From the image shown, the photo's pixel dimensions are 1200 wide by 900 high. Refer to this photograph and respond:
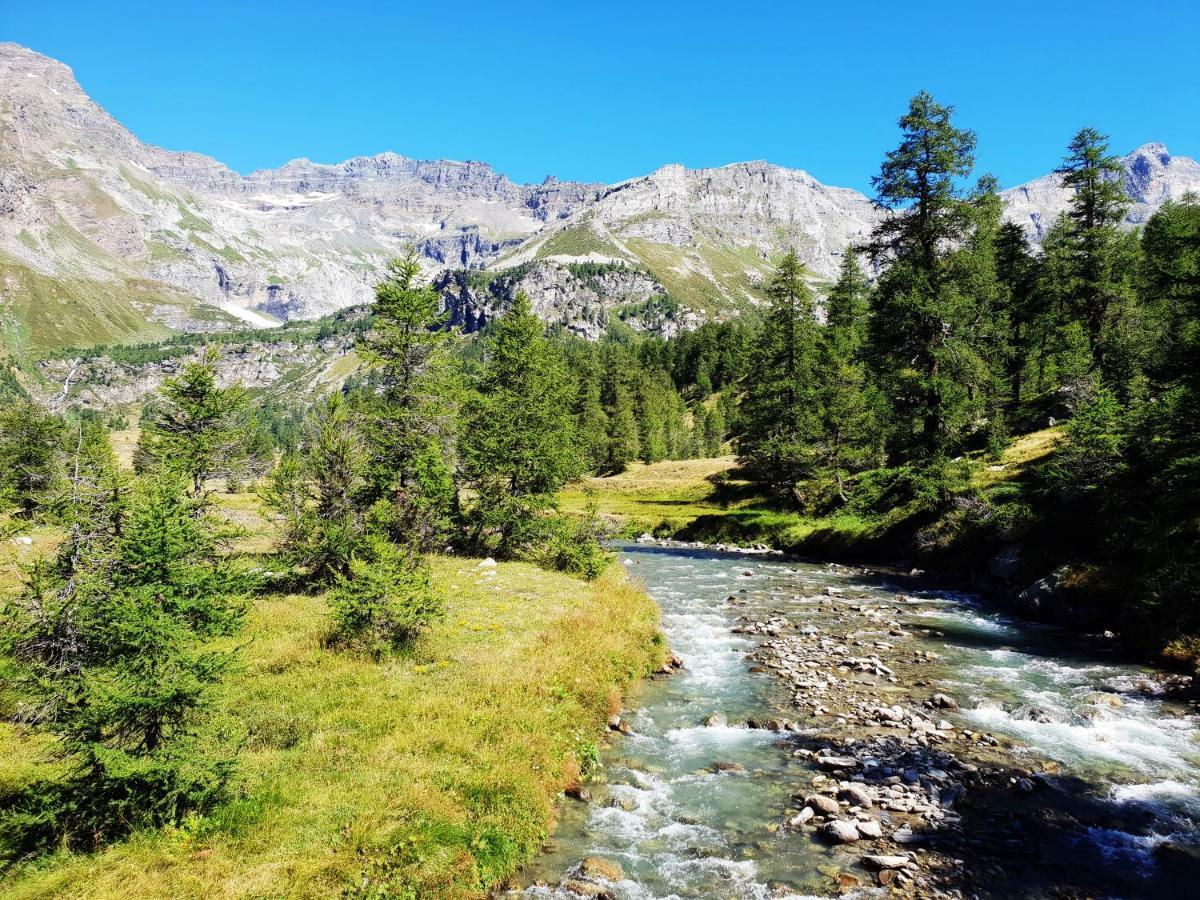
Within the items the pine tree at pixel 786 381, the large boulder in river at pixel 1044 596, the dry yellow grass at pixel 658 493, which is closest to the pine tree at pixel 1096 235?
the pine tree at pixel 786 381

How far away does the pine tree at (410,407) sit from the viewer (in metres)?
26.6

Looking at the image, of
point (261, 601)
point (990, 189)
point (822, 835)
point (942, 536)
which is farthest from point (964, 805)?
point (990, 189)

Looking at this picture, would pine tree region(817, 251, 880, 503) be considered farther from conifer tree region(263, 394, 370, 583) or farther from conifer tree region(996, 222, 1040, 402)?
conifer tree region(263, 394, 370, 583)

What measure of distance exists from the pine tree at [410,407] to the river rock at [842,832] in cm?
1947

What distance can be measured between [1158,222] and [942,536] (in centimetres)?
5640

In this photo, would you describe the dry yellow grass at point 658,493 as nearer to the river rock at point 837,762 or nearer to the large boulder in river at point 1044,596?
the large boulder in river at point 1044,596

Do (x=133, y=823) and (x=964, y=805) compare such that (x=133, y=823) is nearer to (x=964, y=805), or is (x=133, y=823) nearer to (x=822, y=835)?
(x=822, y=835)

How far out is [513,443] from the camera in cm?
3234

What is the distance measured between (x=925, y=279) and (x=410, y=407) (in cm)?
2957

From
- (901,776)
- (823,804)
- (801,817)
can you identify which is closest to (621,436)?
(901,776)

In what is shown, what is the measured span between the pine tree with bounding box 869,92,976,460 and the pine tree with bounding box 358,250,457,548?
86.8 ft

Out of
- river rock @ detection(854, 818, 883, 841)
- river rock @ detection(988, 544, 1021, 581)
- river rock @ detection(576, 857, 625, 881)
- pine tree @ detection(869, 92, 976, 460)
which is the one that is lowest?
river rock @ detection(576, 857, 625, 881)

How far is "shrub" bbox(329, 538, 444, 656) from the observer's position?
664 inches

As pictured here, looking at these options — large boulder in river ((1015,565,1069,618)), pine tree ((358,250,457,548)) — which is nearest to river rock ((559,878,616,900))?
pine tree ((358,250,457,548))
